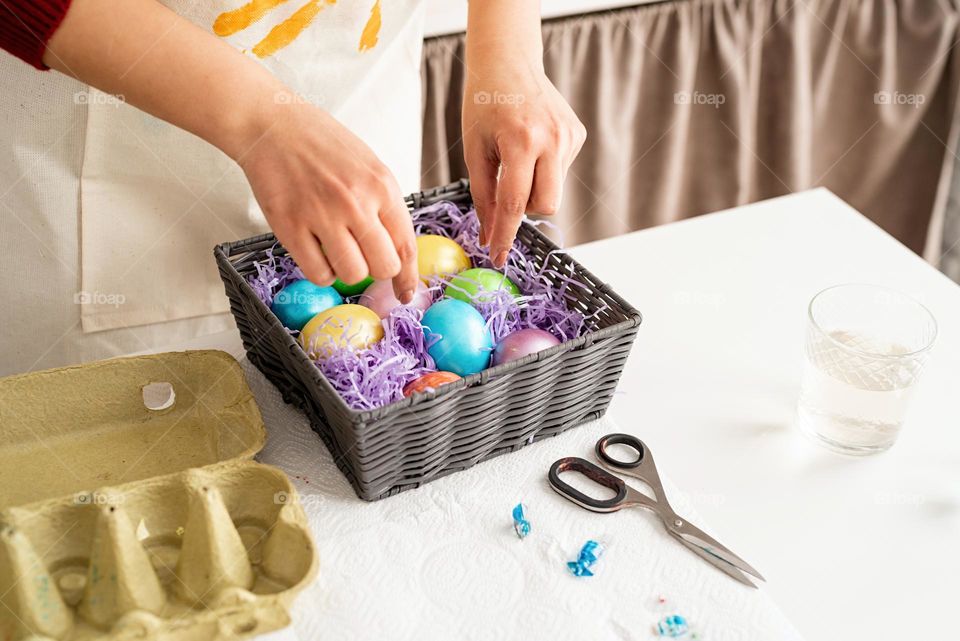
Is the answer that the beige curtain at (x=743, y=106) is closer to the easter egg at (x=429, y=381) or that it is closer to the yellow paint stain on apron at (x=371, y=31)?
the yellow paint stain on apron at (x=371, y=31)

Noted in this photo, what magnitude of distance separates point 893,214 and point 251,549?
1776 mm

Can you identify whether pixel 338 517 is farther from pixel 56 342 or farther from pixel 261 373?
pixel 56 342

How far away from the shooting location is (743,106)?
1.82m

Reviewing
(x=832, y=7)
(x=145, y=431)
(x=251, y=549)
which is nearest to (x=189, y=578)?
(x=251, y=549)

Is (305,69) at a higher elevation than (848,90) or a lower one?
higher

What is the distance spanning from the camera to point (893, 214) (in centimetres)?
202

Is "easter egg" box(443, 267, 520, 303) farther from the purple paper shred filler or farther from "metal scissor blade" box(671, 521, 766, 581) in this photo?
"metal scissor blade" box(671, 521, 766, 581)

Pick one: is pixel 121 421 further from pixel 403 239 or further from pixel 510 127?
pixel 510 127

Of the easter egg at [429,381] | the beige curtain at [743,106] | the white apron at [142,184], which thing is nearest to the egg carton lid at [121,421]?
the easter egg at [429,381]

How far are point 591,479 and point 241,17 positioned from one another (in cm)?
55

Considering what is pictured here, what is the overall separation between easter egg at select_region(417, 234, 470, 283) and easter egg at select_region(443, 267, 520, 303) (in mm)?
17

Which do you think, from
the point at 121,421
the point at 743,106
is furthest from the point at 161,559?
the point at 743,106

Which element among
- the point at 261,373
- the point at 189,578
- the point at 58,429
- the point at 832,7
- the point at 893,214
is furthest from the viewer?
the point at 893,214

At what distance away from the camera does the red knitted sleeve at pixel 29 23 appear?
0.66m
